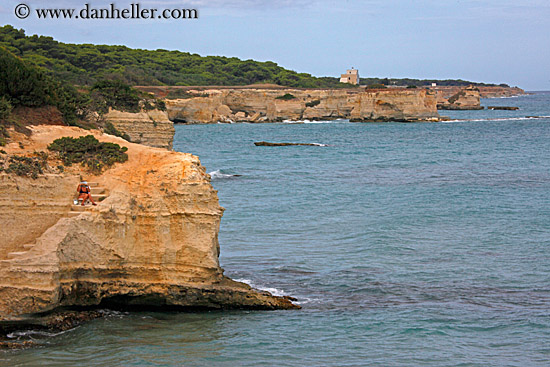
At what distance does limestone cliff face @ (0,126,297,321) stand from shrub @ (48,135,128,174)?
0.34 metres

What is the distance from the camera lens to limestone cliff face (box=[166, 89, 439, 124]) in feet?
301

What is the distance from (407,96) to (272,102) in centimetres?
2056

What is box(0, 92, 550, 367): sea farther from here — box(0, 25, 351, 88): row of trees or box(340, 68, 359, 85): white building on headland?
box(340, 68, 359, 85): white building on headland

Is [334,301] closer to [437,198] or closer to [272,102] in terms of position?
[437,198]

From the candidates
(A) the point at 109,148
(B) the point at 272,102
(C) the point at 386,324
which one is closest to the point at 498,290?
(C) the point at 386,324

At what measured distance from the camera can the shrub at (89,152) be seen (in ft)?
48.0

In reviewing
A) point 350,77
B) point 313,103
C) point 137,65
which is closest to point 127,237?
point 313,103

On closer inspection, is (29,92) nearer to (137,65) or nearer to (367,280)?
(367,280)

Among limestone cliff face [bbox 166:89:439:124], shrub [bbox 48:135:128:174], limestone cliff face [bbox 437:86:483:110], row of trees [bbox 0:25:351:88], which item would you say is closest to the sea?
shrub [bbox 48:135:128:174]

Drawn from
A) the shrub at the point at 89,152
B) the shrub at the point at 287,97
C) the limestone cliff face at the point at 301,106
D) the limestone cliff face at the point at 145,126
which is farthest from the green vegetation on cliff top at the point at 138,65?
the shrub at the point at 89,152

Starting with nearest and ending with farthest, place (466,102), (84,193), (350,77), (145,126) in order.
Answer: (84,193), (145,126), (466,102), (350,77)

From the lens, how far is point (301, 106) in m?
102

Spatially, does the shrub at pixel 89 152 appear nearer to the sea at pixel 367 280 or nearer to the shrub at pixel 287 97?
the sea at pixel 367 280

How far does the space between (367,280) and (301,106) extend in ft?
282
